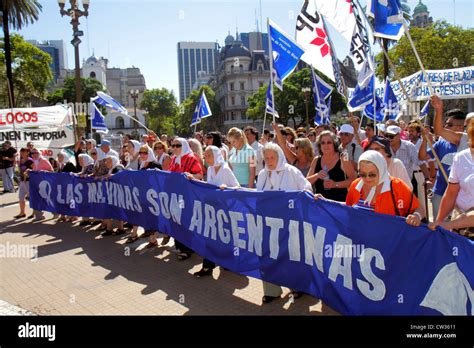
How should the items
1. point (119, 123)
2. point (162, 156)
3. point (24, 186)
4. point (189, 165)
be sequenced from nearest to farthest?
point (189, 165), point (162, 156), point (24, 186), point (119, 123)

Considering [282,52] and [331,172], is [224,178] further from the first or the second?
[282,52]

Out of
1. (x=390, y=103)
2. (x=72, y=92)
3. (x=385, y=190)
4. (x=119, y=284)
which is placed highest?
(x=72, y=92)

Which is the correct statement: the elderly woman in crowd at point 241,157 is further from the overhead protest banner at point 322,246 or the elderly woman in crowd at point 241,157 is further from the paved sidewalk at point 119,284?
the paved sidewalk at point 119,284

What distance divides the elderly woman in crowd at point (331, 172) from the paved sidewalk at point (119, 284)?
54.2 inches

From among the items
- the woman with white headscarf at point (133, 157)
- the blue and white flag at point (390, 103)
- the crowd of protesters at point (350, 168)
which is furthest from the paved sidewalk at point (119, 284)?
the blue and white flag at point (390, 103)

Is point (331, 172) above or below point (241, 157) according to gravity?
below

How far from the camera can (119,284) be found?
551 cm

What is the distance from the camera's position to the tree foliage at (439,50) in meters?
30.6

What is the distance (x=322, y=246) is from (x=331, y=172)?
4.57 ft

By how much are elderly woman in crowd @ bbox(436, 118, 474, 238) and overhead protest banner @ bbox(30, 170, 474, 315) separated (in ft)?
1.79

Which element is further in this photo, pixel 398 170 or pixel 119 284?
pixel 119 284

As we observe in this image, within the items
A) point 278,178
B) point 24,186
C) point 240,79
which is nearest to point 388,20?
point 278,178

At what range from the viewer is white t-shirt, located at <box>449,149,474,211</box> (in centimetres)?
342

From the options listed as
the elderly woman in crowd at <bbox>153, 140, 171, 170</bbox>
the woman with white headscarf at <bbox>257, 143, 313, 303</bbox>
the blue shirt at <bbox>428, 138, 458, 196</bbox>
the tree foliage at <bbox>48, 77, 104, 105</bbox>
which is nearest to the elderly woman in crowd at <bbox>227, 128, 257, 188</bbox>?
the elderly woman in crowd at <bbox>153, 140, 171, 170</bbox>
